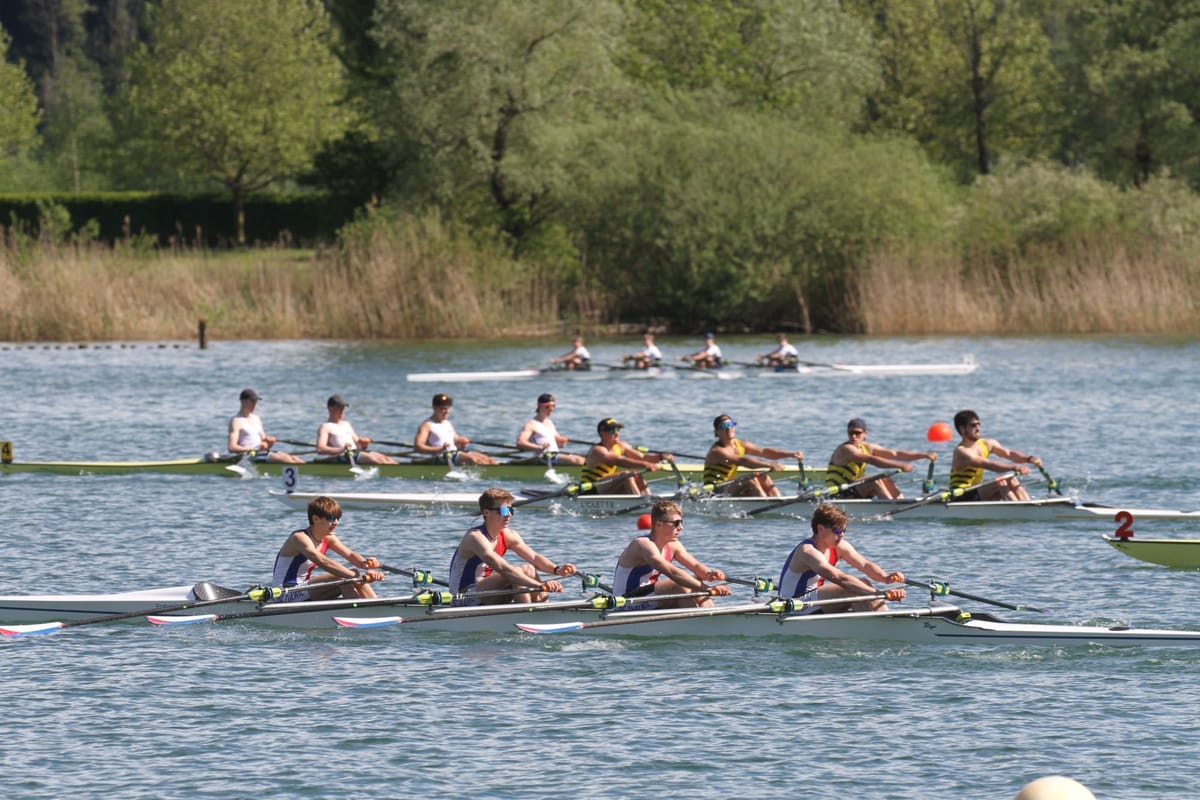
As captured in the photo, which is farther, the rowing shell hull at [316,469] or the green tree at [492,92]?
the green tree at [492,92]

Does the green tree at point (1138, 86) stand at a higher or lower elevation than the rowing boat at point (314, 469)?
higher

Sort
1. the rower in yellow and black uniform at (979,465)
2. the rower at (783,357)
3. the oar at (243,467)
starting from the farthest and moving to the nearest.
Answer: the rower at (783,357) < the oar at (243,467) < the rower in yellow and black uniform at (979,465)

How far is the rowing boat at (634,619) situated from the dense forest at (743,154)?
31.8 meters

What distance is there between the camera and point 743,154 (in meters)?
52.0

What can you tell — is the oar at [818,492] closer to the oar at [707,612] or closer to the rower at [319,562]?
the oar at [707,612]

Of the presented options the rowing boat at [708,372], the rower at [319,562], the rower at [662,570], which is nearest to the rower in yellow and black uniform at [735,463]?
the rower at [662,570]

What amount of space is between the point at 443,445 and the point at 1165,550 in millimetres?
10713

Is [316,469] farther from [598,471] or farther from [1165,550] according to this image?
[1165,550]

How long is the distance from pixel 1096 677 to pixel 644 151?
39863 mm

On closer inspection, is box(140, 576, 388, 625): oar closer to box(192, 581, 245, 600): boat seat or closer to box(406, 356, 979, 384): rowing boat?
box(192, 581, 245, 600): boat seat

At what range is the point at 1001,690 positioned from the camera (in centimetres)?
1389

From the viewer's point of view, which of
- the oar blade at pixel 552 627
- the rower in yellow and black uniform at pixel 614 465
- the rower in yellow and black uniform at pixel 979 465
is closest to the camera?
the oar blade at pixel 552 627

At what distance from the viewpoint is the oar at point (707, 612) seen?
1464 cm

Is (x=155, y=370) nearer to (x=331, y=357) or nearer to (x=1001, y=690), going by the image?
(x=331, y=357)
